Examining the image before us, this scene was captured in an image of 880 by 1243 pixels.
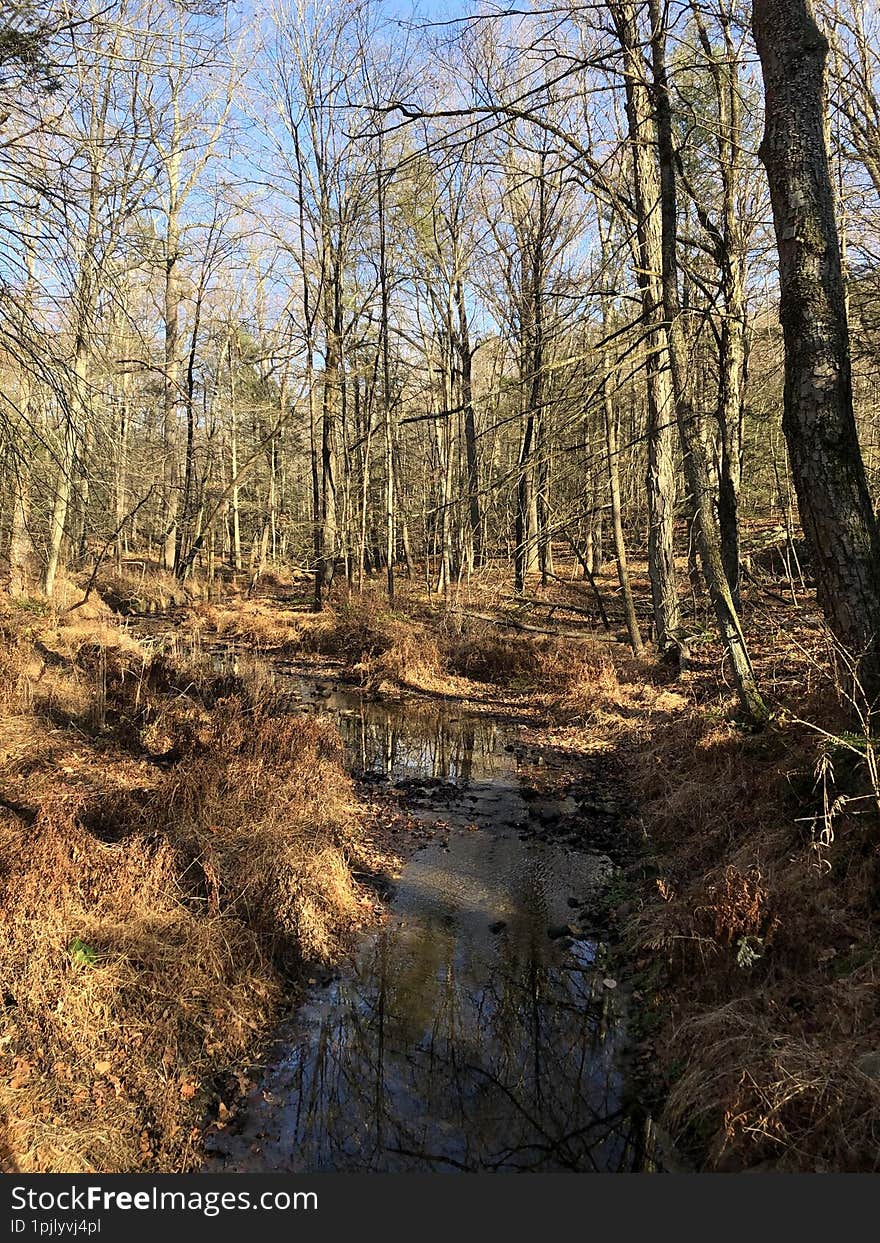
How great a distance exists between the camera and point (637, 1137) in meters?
3.55

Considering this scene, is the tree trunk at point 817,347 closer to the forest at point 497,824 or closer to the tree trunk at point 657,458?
the forest at point 497,824

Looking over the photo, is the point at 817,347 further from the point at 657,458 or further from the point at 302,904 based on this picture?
the point at 657,458

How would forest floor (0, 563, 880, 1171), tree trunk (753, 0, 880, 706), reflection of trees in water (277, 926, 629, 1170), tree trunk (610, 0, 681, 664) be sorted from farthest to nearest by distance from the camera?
tree trunk (610, 0, 681, 664)
tree trunk (753, 0, 880, 706)
reflection of trees in water (277, 926, 629, 1170)
forest floor (0, 563, 880, 1171)

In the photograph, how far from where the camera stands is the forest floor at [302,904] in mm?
3373

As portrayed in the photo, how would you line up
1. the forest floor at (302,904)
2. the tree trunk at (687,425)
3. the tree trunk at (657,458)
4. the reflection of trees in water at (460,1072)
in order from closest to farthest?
1. the forest floor at (302,904)
2. the reflection of trees in water at (460,1072)
3. the tree trunk at (687,425)
4. the tree trunk at (657,458)

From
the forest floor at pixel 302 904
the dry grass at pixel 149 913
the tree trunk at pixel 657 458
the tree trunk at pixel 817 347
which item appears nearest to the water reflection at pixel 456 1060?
the forest floor at pixel 302 904

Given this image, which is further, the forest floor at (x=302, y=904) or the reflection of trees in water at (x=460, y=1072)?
the reflection of trees in water at (x=460, y=1072)

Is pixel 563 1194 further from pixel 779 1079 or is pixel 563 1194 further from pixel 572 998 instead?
pixel 572 998

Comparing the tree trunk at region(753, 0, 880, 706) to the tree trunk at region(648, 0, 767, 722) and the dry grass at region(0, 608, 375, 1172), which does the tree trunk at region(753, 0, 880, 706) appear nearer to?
the tree trunk at region(648, 0, 767, 722)

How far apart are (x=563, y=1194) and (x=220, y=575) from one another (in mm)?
24625

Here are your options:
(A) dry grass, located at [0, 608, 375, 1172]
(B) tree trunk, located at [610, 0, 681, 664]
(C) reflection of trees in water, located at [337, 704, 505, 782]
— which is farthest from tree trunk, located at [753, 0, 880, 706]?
(C) reflection of trees in water, located at [337, 704, 505, 782]

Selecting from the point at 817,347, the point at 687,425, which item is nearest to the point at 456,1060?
the point at 817,347

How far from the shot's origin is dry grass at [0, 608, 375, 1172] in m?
3.55

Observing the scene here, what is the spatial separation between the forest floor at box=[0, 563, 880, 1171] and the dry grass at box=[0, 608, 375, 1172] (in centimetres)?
2
